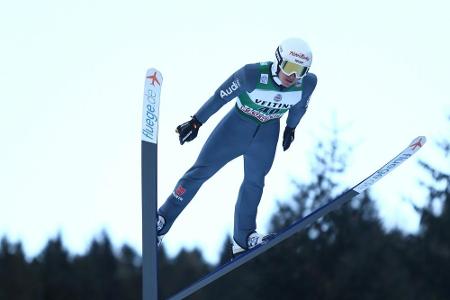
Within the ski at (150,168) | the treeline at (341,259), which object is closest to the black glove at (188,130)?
the ski at (150,168)

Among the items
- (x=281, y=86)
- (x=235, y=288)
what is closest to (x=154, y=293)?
(x=281, y=86)

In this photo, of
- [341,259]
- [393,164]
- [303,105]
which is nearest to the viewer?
[303,105]

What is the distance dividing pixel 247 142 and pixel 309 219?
2.83 ft

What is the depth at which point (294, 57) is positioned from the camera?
7.21m

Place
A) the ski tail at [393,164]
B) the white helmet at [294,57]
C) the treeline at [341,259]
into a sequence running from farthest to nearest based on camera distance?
the treeline at [341,259] → the ski tail at [393,164] → the white helmet at [294,57]

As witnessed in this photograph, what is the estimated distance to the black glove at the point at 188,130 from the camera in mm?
7348

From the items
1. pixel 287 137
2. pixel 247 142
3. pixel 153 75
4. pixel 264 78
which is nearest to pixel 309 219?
pixel 287 137

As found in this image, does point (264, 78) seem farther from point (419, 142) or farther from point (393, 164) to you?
point (419, 142)

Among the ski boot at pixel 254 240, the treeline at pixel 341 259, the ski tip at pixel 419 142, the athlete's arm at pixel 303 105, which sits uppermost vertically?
the treeline at pixel 341 259

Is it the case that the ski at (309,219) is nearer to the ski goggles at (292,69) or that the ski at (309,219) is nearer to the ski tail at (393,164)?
the ski tail at (393,164)

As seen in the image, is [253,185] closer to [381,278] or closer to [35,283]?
[381,278]

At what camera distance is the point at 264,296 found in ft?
101

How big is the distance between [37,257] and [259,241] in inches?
1212

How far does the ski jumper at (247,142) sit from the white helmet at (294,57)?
0.86 feet
